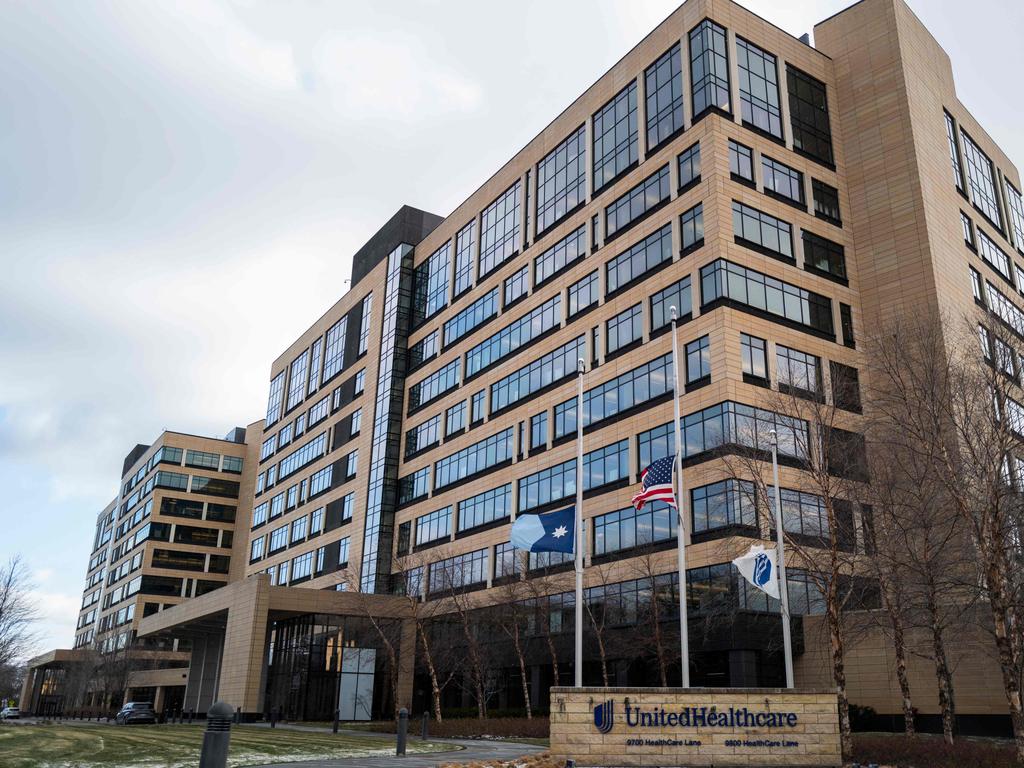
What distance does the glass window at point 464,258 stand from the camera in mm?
75906

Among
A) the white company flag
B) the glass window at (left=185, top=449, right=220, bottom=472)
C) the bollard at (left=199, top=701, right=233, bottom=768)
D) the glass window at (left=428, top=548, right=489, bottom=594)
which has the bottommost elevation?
the bollard at (left=199, top=701, right=233, bottom=768)

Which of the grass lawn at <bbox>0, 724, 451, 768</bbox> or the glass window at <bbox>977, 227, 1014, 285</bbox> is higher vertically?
the glass window at <bbox>977, 227, 1014, 285</bbox>

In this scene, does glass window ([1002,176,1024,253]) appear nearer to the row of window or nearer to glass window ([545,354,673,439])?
glass window ([545,354,673,439])

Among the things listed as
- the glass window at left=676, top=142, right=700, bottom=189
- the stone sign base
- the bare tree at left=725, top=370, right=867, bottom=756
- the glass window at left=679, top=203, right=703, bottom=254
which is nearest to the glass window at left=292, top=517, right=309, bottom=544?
the glass window at left=679, top=203, right=703, bottom=254

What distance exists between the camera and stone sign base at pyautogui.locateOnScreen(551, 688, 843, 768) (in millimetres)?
23078

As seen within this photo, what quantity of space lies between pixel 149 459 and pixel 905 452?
130797 millimetres

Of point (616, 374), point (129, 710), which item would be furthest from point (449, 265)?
point (129, 710)

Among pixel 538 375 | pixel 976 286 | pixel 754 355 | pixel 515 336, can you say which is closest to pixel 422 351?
pixel 515 336

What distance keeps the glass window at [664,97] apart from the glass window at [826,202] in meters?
9.51

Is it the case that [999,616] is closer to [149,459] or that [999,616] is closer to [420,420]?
[420,420]

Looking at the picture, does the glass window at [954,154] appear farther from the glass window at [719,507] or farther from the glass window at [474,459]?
the glass window at [474,459]

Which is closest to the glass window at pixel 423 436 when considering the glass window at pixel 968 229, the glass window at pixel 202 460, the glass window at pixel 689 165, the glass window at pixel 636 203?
the glass window at pixel 636 203

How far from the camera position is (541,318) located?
212 feet

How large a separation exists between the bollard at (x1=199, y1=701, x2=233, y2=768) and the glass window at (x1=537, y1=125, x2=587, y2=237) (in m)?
51.9
